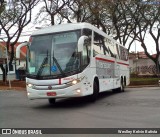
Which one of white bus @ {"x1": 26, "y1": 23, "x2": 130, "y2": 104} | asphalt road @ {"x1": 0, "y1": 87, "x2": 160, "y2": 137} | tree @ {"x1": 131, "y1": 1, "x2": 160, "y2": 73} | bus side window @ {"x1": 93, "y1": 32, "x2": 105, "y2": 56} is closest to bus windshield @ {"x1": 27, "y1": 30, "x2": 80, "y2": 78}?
white bus @ {"x1": 26, "y1": 23, "x2": 130, "y2": 104}

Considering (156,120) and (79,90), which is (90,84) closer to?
(79,90)

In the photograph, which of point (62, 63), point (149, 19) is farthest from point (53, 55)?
point (149, 19)

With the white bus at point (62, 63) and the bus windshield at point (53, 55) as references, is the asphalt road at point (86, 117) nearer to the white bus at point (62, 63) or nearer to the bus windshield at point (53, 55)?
the white bus at point (62, 63)

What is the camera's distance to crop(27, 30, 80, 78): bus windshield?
1459cm

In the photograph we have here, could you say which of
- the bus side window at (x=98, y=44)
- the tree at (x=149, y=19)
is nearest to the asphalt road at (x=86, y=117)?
the bus side window at (x=98, y=44)

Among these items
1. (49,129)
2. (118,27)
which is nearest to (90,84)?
→ (49,129)

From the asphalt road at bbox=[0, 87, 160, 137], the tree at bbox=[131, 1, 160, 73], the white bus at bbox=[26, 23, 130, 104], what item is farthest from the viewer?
the tree at bbox=[131, 1, 160, 73]

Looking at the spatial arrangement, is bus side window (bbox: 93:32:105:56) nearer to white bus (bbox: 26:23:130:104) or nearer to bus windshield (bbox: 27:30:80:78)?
white bus (bbox: 26:23:130:104)

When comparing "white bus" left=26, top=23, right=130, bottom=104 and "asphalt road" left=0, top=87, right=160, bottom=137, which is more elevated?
"white bus" left=26, top=23, right=130, bottom=104

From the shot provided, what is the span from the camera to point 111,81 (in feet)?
66.6

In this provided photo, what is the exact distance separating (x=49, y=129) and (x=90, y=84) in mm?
6146

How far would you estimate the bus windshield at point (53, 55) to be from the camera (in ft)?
47.9

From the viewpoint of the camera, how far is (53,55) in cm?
1480

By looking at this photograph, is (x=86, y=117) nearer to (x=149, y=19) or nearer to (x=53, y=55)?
(x=53, y=55)
